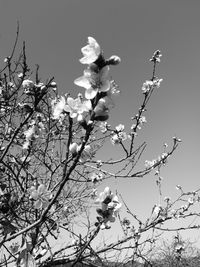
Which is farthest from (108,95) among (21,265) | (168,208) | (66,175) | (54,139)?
(168,208)

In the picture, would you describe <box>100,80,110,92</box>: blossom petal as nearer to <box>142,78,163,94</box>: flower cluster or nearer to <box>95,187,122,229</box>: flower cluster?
<box>95,187,122,229</box>: flower cluster

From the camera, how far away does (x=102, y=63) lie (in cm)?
134

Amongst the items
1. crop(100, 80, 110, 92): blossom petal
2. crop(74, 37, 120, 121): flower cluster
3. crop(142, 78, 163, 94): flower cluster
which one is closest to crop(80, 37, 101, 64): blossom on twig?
crop(74, 37, 120, 121): flower cluster

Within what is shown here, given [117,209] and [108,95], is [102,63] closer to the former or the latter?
[108,95]

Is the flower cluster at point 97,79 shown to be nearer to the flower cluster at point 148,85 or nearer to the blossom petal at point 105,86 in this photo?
the blossom petal at point 105,86

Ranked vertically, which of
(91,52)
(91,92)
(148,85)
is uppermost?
(148,85)

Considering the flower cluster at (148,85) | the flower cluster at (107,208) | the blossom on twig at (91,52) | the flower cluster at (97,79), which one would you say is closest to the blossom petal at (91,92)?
the flower cluster at (97,79)

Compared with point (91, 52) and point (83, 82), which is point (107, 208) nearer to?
point (83, 82)

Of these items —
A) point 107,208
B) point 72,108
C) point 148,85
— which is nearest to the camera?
point 72,108

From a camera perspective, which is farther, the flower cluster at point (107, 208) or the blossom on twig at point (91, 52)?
the flower cluster at point (107, 208)

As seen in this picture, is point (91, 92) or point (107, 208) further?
point (107, 208)

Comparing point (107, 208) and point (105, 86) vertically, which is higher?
point (105, 86)

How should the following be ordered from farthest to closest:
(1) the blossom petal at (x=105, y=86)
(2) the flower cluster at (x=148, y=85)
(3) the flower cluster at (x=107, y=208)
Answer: (2) the flower cluster at (x=148, y=85), (3) the flower cluster at (x=107, y=208), (1) the blossom petal at (x=105, y=86)

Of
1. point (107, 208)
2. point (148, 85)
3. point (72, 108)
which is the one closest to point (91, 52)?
point (72, 108)
